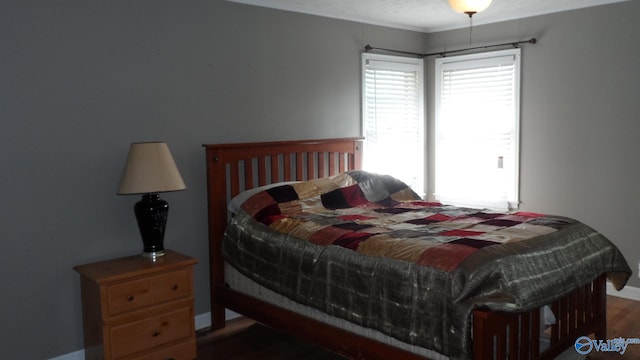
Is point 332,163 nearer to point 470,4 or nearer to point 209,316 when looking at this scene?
point 209,316

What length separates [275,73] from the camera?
4.16m

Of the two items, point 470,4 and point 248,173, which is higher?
point 470,4

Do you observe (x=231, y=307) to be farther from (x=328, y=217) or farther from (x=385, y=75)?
(x=385, y=75)

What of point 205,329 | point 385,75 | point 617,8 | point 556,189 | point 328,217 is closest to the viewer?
point 328,217

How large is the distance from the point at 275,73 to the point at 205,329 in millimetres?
1861

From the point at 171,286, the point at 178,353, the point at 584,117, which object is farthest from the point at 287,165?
the point at 584,117

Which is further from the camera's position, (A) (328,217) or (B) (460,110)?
(B) (460,110)

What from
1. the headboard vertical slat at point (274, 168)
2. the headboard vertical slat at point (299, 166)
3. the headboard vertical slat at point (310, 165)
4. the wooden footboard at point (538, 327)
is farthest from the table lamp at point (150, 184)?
the wooden footboard at point (538, 327)

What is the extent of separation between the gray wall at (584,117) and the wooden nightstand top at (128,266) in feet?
9.70

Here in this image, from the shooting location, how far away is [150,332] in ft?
10.1

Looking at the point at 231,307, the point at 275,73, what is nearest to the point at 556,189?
the point at 275,73

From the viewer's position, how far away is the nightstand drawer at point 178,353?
122 inches

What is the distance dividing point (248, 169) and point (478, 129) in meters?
2.19

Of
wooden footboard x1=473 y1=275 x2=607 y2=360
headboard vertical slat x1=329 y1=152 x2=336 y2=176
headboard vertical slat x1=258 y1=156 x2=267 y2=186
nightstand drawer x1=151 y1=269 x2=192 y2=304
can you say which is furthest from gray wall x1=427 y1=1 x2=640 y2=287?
nightstand drawer x1=151 y1=269 x2=192 y2=304
